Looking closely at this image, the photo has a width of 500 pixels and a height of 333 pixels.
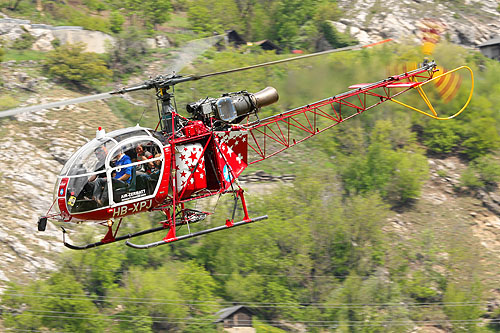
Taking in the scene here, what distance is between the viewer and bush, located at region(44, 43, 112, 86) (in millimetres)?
46031

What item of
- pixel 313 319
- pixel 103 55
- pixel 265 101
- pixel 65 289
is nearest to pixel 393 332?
pixel 313 319

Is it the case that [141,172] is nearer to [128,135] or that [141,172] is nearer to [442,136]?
[128,135]

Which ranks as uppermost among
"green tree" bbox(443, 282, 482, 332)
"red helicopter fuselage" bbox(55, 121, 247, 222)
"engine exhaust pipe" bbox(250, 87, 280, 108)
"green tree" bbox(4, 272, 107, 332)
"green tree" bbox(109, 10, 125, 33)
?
"engine exhaust pipe" bbox(250, 87, 280, 108)

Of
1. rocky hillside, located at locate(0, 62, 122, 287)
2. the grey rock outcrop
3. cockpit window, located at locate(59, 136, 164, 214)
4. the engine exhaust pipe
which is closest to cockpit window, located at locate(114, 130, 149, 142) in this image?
cockpit window, located at locate(59, 136, 164, 214)

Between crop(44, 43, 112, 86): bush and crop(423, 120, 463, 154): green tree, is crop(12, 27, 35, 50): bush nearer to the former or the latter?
crop(44, 43, 112, 86): bush

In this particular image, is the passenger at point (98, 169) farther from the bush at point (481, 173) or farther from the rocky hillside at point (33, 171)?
the bush at point (481, 173)

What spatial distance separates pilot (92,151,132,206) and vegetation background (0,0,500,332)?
2382 cm

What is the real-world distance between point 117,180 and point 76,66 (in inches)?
1336

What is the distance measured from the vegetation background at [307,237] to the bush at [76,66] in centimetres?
10

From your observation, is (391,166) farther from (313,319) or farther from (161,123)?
(161,123)

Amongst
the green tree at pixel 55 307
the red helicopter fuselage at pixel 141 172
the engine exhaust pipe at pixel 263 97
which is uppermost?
the engine exhaust pipe at pixel 263 97

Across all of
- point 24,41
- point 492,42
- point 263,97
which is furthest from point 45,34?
point 263,97

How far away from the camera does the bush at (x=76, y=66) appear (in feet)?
151

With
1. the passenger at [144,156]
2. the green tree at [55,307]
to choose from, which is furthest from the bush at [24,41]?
the passenger at [144,156]
